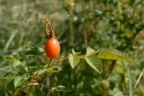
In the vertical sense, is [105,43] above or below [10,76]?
below

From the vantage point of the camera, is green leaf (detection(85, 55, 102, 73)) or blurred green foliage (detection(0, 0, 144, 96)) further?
blurred green foliage (detection(0, 0, 144, 96))

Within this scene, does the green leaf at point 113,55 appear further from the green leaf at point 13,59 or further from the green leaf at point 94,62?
the green leaf at point 13,59

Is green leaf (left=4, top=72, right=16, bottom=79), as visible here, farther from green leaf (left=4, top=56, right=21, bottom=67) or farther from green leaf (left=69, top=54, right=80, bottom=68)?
green leaf (left=69, top=54, right=80, bottom=68)

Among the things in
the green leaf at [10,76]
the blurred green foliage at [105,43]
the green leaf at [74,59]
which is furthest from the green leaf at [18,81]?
the blurred green foliage at [105,43]

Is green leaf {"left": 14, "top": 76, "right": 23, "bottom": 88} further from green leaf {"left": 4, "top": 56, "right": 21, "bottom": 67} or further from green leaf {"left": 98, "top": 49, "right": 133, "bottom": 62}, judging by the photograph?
green leaf {"left": 98, "top": 49, "right": 133, "bottom": 62}

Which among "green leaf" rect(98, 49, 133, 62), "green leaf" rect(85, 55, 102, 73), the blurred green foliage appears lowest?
the blurred green foliage

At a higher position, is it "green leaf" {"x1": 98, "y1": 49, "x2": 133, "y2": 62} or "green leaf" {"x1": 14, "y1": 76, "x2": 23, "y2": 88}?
"green leaf" {"x1": 98, "y1": 49, "x2": 133, "y2": 62}

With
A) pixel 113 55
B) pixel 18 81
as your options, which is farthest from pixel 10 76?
pixel 113 55

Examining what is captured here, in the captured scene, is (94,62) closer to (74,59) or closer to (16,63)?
(74,59)

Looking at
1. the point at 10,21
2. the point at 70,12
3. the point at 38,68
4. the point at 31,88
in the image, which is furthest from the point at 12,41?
the point at 38,68

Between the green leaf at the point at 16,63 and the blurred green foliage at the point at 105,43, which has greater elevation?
the green leaf at the point at 16,63

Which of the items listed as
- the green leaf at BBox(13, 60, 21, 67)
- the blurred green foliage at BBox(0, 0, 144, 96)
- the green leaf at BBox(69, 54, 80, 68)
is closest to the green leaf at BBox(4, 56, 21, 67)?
the green leaf at BBox(13, 60, 21, 67)
